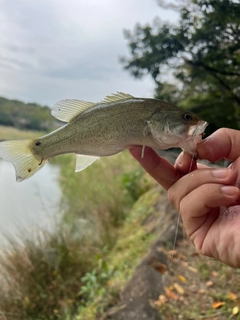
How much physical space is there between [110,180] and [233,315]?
4138 millimetres

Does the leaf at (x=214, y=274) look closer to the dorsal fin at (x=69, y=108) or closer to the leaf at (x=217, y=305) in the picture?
the leaf at (x=217, y=305)

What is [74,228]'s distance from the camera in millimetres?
4289

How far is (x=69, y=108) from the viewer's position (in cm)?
113

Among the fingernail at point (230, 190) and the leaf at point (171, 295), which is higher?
the fingernail at point (230, 190)

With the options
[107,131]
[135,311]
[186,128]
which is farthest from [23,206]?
[186,128]

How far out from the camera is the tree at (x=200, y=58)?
2.87 metres

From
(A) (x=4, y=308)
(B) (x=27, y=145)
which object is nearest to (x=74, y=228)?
(A) (x=4, y=308)

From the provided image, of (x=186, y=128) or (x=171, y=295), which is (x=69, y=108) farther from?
(x=171, y=295)

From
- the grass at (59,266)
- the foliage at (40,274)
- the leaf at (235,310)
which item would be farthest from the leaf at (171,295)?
the foliage at (40,274)

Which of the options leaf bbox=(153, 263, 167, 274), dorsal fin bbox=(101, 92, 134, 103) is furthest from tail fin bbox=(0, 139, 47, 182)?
leaf bbox=(153, 263, 167, 274)

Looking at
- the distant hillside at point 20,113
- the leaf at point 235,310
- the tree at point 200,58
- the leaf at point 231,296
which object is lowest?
the leaf at point 235,310

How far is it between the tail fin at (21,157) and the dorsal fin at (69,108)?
5.1 inches

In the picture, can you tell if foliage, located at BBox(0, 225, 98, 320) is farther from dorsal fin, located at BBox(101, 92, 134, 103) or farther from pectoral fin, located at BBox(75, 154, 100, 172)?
dorsal fin, located at BBox(101, 92, 134, 103)

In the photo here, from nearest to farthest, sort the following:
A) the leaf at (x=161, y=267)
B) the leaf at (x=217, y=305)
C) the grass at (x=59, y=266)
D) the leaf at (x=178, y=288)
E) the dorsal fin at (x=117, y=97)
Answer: the dorsal fin at (x=117, y=97)
the leaf at (x=217, y=305)
the leaf at (x=178, y=288)
the leaf at (x=161, y=267)
the grass at (x=59, y=266)
